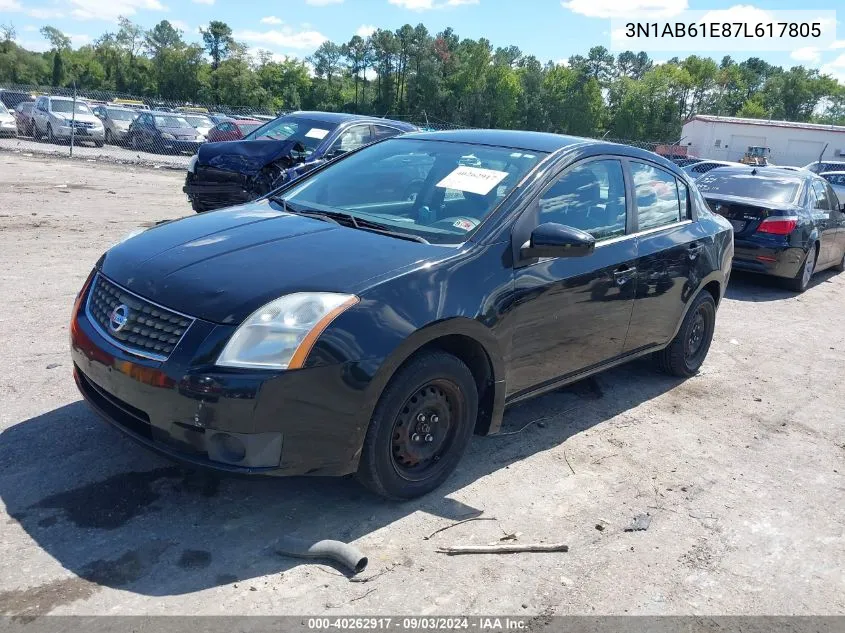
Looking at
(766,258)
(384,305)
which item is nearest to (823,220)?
(766,258)

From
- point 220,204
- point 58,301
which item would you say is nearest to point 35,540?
point 58,301

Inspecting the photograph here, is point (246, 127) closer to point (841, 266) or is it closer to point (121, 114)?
point (121, 114)

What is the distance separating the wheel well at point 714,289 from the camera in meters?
5.99

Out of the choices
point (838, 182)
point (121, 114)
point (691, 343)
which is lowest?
point (691, 343)

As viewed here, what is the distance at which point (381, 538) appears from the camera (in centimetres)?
343

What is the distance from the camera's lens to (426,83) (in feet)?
328

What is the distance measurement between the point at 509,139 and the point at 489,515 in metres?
2.34

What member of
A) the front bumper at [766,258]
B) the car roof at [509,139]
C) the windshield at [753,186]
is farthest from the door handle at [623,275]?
the windshield at [753,186]

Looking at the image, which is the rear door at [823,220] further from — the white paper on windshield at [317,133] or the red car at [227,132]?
the red car at [227,132]

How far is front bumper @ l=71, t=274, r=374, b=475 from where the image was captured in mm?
3082

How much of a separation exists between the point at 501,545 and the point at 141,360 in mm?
1752

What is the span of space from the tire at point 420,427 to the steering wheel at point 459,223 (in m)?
0.72

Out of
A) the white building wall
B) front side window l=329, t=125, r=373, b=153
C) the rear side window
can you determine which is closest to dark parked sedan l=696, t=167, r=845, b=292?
the rear side window

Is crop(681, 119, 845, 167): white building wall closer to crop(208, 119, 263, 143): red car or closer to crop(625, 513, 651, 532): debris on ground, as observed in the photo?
crop(208, 119, 263, 143): red car
